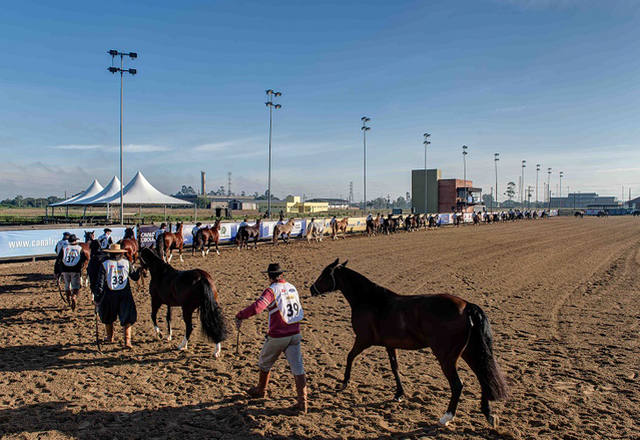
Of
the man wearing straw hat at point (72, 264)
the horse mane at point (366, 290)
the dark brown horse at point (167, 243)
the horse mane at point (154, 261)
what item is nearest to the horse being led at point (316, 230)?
the dark brown horse at point (167, 243)

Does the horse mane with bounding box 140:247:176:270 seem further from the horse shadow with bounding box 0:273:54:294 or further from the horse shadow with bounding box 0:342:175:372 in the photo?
the horse shadow with bounding box 0:273:54:294

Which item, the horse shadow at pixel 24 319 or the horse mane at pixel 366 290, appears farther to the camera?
the horse shadow at pixel 24 319

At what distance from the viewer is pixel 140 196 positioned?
31.7 m

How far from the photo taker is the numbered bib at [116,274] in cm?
698

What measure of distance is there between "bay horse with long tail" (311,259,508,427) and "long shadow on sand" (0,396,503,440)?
0.62 m

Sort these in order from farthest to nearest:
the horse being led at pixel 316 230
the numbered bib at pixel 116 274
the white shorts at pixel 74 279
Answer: the horse being led at pixel 316 230 < the white shorts at pixel 74 279 < the numbered bib at pixel 116 274

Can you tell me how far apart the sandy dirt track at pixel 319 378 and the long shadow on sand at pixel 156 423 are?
2 cm

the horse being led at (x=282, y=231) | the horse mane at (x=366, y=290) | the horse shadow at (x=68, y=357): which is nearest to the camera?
the horse mane at (x=366, y=290)

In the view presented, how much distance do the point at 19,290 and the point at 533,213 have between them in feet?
231

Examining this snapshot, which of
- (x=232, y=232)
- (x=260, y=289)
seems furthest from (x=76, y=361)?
(x=232, y=232)

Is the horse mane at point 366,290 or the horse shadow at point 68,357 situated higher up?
the horse mane at point 366,290

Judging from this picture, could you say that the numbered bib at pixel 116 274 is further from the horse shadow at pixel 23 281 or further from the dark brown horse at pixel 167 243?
the dark brown horse at pixel 167 243

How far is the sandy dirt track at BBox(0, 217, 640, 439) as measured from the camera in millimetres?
4777

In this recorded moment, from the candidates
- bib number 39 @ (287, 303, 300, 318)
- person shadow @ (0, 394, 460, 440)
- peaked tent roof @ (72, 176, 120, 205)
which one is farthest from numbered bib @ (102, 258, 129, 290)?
peaked tent roof @ (72, 176, 120, 205)
